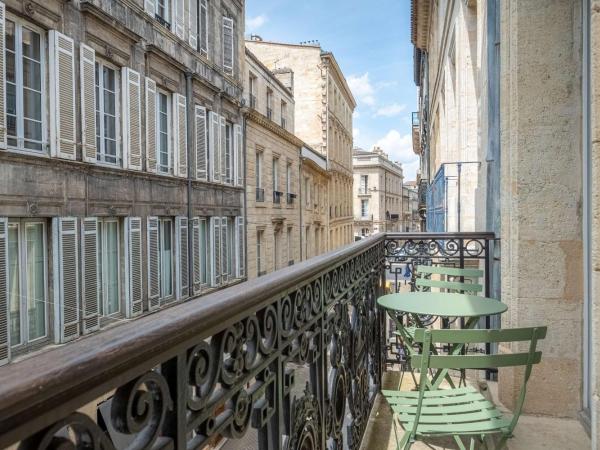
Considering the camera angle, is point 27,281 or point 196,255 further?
point 196,255

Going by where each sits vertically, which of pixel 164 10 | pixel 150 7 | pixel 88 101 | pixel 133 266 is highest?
pixel 164 10

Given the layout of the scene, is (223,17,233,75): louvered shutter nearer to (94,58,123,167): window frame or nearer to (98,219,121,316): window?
(94,58,123,167): window frame

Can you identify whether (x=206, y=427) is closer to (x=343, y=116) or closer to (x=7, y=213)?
Result: (x=7, y=213)

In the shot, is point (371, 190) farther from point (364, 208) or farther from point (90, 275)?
point (90, 275)

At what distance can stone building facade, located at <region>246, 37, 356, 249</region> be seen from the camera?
31.4m

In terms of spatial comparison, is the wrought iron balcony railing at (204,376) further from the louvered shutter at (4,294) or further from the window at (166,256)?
the window at (166,256)

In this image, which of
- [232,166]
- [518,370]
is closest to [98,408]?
[518,370]

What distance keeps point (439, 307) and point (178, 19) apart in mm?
14150

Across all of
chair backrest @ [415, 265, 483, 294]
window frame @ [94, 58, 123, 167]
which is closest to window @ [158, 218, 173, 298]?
window frame @ [94, 58, 123, 167]

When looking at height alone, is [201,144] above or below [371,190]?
below

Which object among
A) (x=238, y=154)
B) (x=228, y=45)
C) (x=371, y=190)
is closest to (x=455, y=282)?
Answer: (x=238, y=154)

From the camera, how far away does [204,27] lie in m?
17.0

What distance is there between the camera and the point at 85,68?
35.0ft

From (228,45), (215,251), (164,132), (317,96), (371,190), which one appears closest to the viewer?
(164,132)
